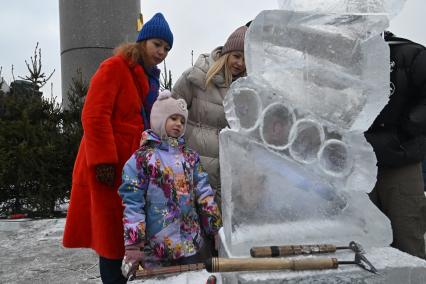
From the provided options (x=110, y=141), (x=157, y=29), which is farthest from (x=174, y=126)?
(x=157, y=29)

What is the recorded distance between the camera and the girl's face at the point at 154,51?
220 centimetres

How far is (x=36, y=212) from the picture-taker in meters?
4.97

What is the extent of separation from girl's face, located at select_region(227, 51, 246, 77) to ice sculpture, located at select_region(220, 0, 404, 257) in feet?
2.21

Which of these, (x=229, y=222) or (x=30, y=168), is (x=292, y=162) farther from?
(x=30, y=168)

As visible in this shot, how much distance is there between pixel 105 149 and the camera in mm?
2012

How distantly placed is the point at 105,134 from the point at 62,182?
3.20 m

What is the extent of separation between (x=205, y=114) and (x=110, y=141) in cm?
56

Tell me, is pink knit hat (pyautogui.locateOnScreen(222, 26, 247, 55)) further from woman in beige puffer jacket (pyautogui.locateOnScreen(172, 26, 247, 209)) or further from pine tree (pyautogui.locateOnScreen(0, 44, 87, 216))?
pine tree (pyautogui.locateOnScreen(0, 44, 87, 216))

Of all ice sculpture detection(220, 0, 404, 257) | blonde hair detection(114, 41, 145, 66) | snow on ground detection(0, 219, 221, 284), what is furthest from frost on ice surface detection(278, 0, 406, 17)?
snow on ground detection(0, 219, 221, 284)

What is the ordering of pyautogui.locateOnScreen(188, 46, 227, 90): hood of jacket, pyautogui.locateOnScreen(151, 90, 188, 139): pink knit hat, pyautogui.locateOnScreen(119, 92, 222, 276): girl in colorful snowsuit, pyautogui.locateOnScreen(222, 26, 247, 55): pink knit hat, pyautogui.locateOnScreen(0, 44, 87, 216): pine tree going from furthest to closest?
pyautogui.locateOnScreen(0, 44, 87, 216): pine tree
pyautogui.locateOnScreen(188, 46, 227, 90): hood of jacket
pyautogui.locateOnScreen(222, 26, 247, 55): pink knit hat
pyautogui.locateOnScreen(151, 90, 188, 139): pink knit hat
pyautogui.locateOnScreen(119, 92, 222, 276): girl in colorful snowsuit

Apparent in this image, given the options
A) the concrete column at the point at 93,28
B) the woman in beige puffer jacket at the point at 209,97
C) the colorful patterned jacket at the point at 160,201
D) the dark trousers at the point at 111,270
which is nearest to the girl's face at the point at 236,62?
the woman in beige puffer jacket at the point at 209,97

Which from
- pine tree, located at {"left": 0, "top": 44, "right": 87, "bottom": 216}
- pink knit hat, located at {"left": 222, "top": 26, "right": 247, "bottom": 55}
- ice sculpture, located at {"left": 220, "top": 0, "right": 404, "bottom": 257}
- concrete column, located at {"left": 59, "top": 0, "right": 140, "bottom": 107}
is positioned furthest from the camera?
concrete column, located at {"left": 59, "top": 0, "right": 140, "bottom": 107}

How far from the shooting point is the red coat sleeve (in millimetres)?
2008

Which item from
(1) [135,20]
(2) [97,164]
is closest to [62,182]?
(1) [135,20]
